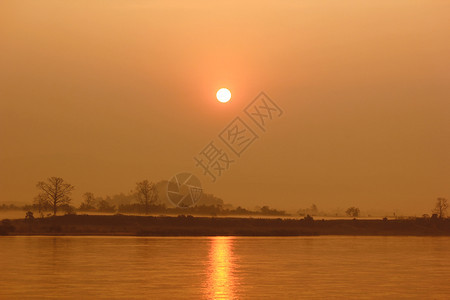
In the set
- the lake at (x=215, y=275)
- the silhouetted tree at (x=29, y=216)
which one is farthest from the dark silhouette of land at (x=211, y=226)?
the lake at (x=215, y=275)

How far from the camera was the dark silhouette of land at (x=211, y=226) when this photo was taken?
105812 mm

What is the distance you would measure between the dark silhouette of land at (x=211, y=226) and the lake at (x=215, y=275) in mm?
48044

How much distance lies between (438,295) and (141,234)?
2979 inches

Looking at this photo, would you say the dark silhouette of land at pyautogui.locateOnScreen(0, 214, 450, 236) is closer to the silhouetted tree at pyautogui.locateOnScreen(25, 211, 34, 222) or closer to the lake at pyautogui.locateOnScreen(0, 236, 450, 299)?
the silhouetted tree at pyautogui.locateOnScreen(25, 211, 34, 222)

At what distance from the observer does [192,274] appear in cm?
4078

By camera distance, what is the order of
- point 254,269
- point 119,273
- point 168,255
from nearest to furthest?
point 119,273 → point 254,269 → point 168,255

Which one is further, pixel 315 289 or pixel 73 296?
pixel 315 289

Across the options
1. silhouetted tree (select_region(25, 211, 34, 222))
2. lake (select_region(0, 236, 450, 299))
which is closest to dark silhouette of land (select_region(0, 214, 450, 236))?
silhouetted tree (select_region(25, 211, 34, 222))

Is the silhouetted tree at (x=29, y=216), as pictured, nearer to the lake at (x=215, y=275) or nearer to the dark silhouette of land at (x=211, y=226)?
the dark silhouette of land at (x=211, y=226)

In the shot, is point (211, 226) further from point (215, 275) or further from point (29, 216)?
point (215, 275)

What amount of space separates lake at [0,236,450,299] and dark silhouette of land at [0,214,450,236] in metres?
48.0

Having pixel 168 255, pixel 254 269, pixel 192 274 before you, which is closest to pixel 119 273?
pixel 192 274

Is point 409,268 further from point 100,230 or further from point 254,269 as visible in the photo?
point 100,230

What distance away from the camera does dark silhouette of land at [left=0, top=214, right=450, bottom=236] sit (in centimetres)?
10581
